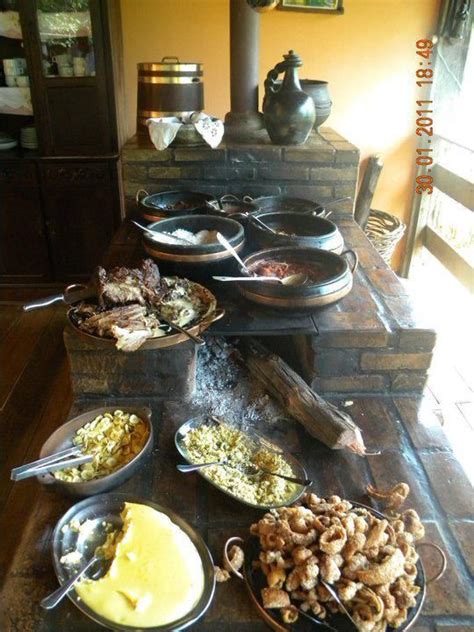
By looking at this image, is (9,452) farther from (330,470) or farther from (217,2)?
(217,2)

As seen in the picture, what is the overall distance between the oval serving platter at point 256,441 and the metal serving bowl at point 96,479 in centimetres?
8

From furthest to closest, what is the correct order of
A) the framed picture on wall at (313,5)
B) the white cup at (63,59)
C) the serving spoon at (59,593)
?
the framed picture on wall at (313,5), the white cup at (63,59), the serving spoon at (59,593)

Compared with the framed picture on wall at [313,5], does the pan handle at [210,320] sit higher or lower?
lower

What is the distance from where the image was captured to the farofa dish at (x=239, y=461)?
117 centimetres

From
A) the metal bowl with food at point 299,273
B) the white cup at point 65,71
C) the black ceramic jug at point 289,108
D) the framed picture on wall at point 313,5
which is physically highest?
the framed picture on wall at point 313,5

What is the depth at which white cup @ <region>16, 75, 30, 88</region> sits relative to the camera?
3170 millimetres

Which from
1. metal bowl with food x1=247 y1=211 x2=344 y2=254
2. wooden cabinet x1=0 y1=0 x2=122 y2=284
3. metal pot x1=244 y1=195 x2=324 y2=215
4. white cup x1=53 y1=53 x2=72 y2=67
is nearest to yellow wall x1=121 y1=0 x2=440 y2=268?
wooden cabinet x1=0 y1=0 x2=122 y2=284

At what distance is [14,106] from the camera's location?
321cm

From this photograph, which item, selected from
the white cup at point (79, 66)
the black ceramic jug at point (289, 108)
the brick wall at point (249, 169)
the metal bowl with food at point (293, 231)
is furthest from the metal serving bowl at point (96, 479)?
the white cup at point (79, 66)

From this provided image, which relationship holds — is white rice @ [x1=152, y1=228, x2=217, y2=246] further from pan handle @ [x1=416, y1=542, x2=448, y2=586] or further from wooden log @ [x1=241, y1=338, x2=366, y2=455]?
pan handle @ [x1=416, y1=542, x2=448, y2=586]

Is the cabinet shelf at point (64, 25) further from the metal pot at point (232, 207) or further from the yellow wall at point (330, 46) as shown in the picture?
the metal pot at point (232, 207)

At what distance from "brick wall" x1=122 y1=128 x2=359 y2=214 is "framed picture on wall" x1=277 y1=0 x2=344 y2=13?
1.24m

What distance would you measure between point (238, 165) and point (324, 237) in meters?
0.80

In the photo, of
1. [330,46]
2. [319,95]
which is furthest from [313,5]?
[319,95]
